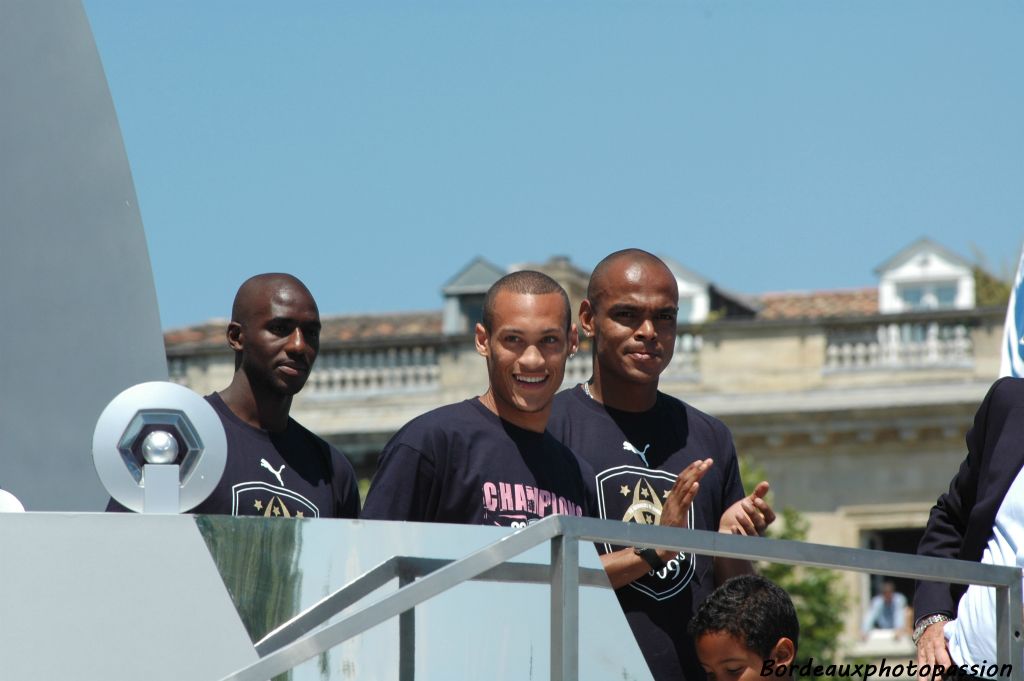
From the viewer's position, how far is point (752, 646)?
17.0ft

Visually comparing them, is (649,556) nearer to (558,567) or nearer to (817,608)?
(558,567)

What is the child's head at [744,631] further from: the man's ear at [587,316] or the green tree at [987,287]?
the green tree at [987,287]

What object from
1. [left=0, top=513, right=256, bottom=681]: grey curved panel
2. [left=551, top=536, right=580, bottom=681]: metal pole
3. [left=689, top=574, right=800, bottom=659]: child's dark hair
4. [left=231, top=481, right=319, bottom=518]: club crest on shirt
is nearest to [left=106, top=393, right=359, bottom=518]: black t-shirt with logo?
[left=231, top=481, right=319, bottom=518]: club crest on shirt

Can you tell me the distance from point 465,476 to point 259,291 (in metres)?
1.19

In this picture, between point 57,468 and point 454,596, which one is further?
point 57,468

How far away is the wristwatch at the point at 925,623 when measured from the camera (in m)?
5.24

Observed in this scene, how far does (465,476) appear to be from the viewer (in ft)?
17.5

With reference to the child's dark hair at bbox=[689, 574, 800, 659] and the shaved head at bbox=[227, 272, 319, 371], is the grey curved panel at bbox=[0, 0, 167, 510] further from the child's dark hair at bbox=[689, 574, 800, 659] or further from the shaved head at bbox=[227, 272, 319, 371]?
the child's dark hair at bbox=[689, 574, 800, 659]

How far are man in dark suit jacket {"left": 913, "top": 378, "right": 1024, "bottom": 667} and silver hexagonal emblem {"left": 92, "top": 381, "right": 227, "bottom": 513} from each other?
210cm

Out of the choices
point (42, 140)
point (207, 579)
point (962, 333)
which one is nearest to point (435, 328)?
point (962, 333)

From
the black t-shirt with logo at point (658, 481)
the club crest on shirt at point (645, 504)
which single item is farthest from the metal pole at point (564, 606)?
the club crest on shirt at point (645, 504)

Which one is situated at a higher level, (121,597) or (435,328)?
(435,328)

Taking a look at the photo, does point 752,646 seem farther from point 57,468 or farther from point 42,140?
point 42,140

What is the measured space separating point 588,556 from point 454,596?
30cm
